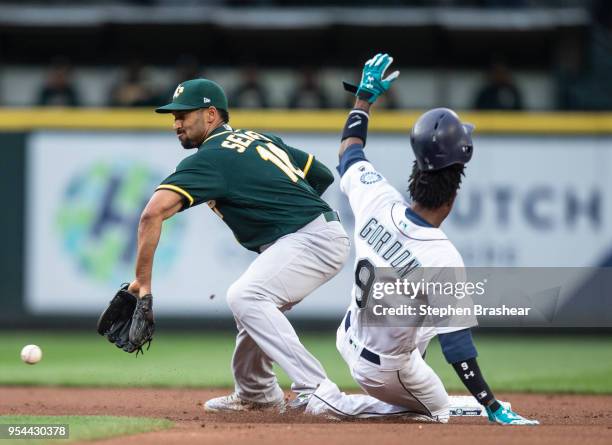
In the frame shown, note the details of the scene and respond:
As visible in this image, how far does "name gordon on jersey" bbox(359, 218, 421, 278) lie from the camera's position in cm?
529

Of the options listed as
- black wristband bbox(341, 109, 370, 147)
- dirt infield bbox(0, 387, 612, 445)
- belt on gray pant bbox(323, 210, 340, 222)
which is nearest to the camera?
dirt infield bbox(0, 387, 612, 445)

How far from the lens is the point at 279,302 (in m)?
6.12

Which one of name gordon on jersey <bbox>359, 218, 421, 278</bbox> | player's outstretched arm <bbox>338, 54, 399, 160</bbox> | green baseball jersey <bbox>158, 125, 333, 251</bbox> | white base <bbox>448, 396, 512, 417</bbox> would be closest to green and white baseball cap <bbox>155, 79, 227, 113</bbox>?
green baseball jersey <bbox>158, 125, 333, 251</bbox>

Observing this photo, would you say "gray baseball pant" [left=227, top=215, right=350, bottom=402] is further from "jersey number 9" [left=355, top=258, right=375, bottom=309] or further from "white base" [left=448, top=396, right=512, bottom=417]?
"white base" [left=448, top=396, right=512, bottom=417]

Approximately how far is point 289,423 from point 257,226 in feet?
3.77

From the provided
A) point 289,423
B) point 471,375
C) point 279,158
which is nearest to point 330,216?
point 279,158

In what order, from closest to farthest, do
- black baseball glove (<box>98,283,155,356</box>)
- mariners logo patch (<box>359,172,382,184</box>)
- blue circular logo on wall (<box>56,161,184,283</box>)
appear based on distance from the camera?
mariners logo patch (<box>359,172,382,184</box>) < black baseball glove (<box>98,283,155,356</box>) < blue circular logo on wall (<box>56,161,184,283</box>)

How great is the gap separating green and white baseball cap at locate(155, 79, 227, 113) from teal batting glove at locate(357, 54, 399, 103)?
3.38ft

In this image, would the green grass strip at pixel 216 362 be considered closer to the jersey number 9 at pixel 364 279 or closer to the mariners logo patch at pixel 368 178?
the jersey number 9 at pixel 364 279

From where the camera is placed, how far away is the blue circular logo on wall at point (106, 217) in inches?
505

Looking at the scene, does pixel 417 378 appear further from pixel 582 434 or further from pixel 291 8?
pixel 291 8

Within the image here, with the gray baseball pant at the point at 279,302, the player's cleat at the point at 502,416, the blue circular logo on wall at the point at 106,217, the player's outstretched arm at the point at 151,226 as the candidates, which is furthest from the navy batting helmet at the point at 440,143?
the blue circular logo on wall at the point at 106,217

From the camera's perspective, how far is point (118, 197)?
12914 mm

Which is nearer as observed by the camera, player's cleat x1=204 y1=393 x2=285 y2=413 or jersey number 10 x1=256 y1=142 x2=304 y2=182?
jersey number 10 x1=256 y1=142 x2=304 y2=182
